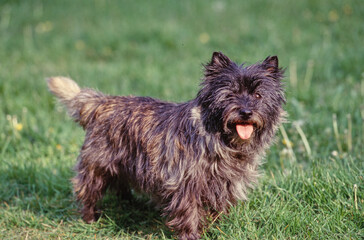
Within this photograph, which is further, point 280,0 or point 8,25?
point 280,0

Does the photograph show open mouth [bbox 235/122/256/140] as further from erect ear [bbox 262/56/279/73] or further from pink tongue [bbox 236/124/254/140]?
erect ear [bbox 262/56/279/73]

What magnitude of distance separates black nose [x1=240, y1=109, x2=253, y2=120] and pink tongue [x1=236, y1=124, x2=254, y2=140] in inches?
4.2

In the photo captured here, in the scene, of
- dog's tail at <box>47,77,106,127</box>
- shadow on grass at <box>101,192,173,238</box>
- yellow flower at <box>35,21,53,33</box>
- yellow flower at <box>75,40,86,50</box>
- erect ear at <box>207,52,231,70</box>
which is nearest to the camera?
erect ear at <box>207,52,231,70</box>

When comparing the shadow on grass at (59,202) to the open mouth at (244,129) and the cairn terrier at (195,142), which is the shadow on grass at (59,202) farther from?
the open mouth at (244,129)

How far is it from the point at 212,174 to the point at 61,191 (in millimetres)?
2075

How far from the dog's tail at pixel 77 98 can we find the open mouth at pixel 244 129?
62.0 inches

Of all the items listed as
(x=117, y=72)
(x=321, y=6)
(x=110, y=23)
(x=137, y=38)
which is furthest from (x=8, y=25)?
(x=321, y=6)

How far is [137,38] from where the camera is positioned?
941 cm

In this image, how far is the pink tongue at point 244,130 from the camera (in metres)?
3.37

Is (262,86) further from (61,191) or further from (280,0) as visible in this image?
(280,0)

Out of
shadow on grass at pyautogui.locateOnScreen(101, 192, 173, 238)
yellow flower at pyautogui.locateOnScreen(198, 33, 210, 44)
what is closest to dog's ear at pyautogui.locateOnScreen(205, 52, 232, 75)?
shadow on grass at pyautogui.locateOnScreen(101, 192, 173, 238)

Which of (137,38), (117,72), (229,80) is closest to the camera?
(229,80)

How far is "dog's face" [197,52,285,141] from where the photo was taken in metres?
3.32

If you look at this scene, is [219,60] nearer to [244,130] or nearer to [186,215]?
[244,130]
